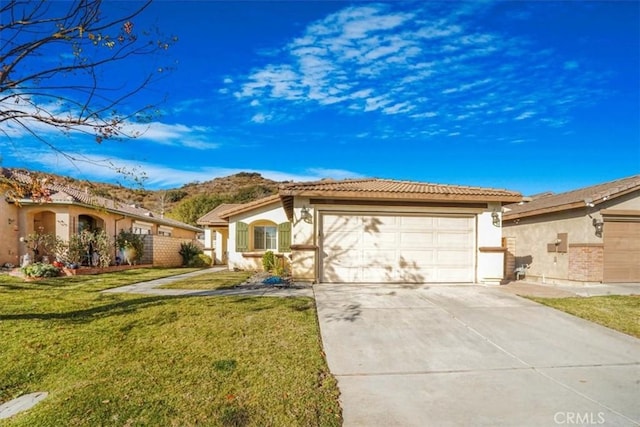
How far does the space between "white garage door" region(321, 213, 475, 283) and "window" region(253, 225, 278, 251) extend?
253 inches

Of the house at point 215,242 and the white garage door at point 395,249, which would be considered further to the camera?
the house at point 215,242

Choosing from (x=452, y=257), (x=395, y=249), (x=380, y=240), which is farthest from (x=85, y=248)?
(x=452, y=257)

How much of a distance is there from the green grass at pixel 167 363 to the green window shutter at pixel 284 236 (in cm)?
757

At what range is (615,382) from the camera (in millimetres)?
4242

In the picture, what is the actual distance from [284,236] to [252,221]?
186 centimetres

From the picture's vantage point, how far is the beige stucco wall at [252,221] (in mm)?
15820

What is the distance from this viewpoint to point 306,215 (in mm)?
10117

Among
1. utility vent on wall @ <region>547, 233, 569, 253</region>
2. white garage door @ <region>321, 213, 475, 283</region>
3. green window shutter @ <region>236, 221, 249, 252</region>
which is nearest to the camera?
white garage door @ <region>321, 213, 475, 283</region>

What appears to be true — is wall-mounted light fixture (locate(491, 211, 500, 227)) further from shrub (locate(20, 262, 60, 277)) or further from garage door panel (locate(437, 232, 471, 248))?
shrub (locate(20, 262, 60, 277))

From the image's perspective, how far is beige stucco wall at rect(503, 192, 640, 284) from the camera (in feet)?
39.4

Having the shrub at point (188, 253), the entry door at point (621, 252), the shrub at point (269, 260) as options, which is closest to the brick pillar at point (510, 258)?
the entry door at point (621, 252)

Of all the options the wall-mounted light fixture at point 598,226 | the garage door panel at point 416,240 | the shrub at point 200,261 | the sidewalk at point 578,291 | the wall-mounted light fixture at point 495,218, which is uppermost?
the wall-mounted light fixture at point 495,218

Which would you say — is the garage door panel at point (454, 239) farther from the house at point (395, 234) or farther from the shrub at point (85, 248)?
the shrub at point (85, 248)

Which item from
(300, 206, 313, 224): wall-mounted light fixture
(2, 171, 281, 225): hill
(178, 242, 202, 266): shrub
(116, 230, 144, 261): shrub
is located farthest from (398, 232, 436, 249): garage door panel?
(2, 171, 281, 225): hill
